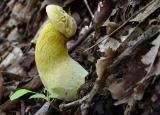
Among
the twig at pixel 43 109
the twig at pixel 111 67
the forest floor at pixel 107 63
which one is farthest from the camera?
the twig at pixel 43 109

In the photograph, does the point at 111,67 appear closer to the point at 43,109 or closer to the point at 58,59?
the point at 58,59

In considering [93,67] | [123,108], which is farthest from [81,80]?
[123,108]

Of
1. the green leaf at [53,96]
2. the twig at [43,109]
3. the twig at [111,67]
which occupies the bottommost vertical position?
the twig at [43,109]

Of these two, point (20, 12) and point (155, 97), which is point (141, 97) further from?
point (20, 12)

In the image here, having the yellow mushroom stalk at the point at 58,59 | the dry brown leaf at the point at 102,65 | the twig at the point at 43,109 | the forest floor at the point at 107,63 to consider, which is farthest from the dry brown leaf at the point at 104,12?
the dry brown leaf at the point at 102,65

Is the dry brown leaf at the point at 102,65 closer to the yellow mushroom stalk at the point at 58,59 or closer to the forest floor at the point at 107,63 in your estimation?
the forest floor at the point at 107,63

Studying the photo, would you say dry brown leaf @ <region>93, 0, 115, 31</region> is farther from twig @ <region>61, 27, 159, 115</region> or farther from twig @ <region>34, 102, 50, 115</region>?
twig @ <region>61, 27, 159, 115</region>

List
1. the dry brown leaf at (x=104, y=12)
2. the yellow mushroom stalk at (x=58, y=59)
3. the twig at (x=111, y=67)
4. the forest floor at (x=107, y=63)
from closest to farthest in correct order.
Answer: the forest floor at (x=107, y=63), the twig at (x=111, y=67), the yellow mushroom stalk at (x=58, y=59), the dry brown leaf at (x=104, y=12)

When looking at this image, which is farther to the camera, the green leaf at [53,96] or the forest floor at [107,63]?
the green leaf at [53,96]
